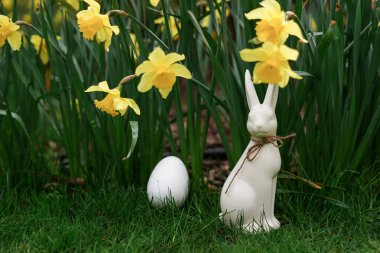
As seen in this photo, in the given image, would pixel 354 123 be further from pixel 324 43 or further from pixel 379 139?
pixel 324 43

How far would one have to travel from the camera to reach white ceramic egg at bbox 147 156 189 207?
199 centimetres

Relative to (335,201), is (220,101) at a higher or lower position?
higher

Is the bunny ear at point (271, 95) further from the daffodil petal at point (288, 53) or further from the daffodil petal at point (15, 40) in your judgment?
the daffodil petal at point (15, 40)

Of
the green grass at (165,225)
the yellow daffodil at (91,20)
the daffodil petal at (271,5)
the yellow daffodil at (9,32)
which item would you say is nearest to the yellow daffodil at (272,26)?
the daffodil petal at (271,5)

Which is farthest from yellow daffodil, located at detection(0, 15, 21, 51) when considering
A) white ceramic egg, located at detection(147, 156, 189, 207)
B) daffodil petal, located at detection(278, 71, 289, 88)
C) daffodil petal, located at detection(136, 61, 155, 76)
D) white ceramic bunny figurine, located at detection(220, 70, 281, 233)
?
daffodil petal, located at detection(278, 71, 289, 88)

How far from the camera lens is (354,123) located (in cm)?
208

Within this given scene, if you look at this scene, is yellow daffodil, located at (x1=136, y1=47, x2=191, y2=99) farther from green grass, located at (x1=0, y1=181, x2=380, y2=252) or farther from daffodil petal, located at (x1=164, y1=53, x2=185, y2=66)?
green grass, located at (x1=0, y1=181, x2=380, y2=252)

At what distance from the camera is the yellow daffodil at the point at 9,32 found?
1964 mm

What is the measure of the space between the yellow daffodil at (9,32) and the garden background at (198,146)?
0.40ft

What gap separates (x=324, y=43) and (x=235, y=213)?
595mm

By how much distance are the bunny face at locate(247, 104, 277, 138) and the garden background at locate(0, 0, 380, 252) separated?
0.19 meters

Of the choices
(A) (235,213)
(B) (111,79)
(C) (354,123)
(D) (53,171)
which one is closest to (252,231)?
(A) (235,213)

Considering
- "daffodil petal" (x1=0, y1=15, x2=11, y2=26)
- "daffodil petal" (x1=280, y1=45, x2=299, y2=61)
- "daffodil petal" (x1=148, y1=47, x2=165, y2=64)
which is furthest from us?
"daffodil petal" (x1=0, y1=15, x2=11, y2=26)

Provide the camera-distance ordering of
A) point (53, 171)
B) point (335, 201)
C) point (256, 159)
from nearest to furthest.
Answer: point (256, 159)
point (335, 201)
point (53, 171)
